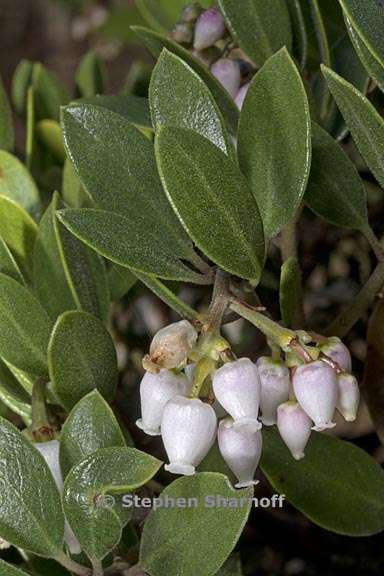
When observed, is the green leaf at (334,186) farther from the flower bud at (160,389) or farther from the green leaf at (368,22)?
the flower bud at (160,389)

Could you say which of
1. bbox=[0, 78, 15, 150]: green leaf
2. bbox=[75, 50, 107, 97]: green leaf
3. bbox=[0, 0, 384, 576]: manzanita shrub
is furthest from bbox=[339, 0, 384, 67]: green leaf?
bbox=[75, 50, 107, 97]: green leaf

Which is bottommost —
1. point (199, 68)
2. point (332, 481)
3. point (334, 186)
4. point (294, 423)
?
point (332, 481)

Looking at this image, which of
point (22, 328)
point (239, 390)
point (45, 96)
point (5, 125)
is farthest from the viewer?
point (45, 96)

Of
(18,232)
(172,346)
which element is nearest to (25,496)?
(172,346)

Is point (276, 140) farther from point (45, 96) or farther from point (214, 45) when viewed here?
point (45, 96)

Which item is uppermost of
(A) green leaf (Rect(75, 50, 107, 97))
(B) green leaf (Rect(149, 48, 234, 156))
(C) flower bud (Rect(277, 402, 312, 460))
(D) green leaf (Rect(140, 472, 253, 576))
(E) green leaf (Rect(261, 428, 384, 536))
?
(B) green leaf (Rect(149, 48, 234, 156))

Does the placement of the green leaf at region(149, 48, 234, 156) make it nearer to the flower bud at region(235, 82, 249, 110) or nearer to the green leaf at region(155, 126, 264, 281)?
the green leaf at region(155, 126, 264, 281)

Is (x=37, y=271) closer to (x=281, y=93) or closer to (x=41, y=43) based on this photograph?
(x=281, y=93)
